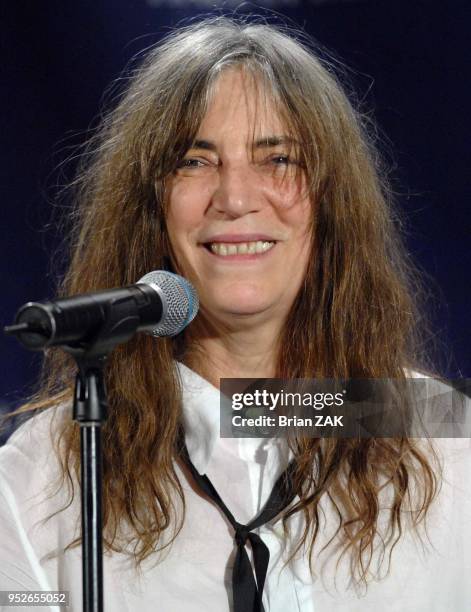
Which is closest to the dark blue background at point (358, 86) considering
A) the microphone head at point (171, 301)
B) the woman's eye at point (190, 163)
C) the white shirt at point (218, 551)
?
the white shirt at point (218, 551)

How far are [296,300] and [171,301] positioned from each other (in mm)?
653

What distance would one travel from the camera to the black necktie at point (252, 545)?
151 cm

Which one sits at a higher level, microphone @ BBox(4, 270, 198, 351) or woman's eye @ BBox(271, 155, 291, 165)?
woman's eye @ BBox(271, 155, 291, 165)

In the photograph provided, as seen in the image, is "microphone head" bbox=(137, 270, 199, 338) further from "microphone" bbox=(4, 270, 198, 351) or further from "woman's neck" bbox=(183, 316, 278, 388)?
"woman's neck" bbox=(183, 316, 278, 388)

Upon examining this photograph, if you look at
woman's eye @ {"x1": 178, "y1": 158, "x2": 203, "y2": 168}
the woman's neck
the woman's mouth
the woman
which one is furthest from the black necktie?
woman's eye @ {"x1": 178, "y1": 158, "x2": 203, "y2": 168}

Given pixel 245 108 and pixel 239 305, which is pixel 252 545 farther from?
pixel 245 108

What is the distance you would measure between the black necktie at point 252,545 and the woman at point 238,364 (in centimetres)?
1

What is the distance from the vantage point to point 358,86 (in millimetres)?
2125

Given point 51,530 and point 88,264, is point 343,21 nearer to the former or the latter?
point 88,264

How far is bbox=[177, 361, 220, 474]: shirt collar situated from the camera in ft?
5.42

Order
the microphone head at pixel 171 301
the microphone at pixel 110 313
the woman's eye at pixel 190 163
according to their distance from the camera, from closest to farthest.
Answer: the microphone at pixel 110 313, the microphone head at pixel 171 301, the woman's eye at pixel 190 163

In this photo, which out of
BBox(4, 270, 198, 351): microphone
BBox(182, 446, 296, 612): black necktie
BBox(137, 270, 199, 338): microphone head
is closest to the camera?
BBox(4, 270, 198, 351): microphone

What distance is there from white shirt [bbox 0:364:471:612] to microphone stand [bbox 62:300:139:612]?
60 cm

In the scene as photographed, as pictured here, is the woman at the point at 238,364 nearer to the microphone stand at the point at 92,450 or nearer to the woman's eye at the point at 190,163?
the woman's eye at the point at 190,163
